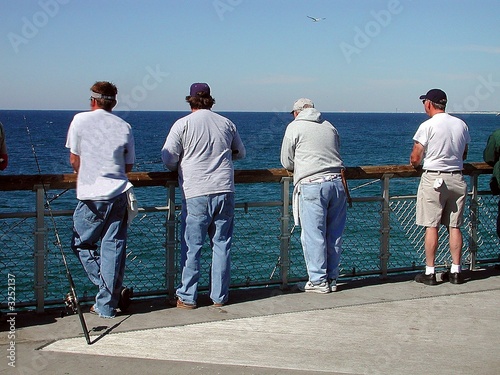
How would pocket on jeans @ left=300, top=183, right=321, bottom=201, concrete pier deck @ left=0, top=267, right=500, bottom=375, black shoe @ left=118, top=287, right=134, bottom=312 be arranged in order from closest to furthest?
concrete pier deck @ left=0, top=267, right=500, bottom=375
black shoe @ left=118, top=287, right=134, bottom=312
pocket on jeans @ left=300, top=183, right=321, bottom=201

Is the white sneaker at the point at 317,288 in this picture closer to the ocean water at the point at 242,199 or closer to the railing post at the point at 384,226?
the ocean water at the point at 242,199

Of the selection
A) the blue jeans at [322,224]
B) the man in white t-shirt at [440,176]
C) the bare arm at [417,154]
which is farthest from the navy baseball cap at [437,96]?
the blue jeans at [322,224]

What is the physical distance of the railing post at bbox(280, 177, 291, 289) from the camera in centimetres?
645

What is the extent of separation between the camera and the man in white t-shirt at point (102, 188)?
5.28 metres

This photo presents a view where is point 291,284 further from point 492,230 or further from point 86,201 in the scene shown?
point 492,230

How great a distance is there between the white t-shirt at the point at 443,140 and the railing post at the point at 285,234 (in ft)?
3.97

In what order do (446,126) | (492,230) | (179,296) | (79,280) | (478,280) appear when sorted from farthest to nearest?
(79,280), (492,230), (478,280), (446,126), (179,296)

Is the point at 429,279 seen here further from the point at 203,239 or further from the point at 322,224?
the point at 203,239

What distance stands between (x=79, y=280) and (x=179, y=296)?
655cm

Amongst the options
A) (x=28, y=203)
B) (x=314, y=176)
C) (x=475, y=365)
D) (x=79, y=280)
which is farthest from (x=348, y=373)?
(x=28, y=203)

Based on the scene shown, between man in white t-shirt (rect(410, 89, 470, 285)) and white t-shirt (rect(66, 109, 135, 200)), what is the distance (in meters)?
2.64

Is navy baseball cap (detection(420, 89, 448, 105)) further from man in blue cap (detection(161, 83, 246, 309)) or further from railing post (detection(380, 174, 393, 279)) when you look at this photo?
man in blue cap (detection(161, 83, 246, 309))

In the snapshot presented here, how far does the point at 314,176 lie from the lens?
6.19 metres

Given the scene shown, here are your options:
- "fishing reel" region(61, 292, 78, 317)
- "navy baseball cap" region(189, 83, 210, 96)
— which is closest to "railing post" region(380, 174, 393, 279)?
"navy baseball cap" region(189, 83, 210, 96)
